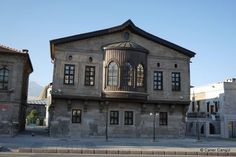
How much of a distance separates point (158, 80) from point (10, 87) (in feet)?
50.8

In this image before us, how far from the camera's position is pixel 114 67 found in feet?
102

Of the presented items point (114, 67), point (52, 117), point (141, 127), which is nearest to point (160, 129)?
point (141, 127)

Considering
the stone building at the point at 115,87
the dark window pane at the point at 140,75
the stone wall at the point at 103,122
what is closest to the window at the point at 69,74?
the stone building at the point at 115,87

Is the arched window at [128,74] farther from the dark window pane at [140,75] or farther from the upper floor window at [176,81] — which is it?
the upper floor window at [176,81]

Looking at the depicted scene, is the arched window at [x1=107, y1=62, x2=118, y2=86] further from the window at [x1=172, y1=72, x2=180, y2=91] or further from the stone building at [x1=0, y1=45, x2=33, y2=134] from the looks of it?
the stone building at [x1=0, y1=45, x2=33, y2=134]

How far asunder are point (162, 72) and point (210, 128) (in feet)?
47.7

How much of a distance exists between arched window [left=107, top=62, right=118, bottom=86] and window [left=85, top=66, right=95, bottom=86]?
1.67 m

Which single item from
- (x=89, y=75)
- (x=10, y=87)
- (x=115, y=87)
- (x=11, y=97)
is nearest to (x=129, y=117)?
(x=115, y=87)

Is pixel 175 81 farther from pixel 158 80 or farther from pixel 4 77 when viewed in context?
pixel 4 77

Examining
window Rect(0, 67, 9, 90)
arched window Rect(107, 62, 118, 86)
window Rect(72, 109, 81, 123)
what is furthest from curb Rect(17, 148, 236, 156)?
window Rect(0, 67, 9, 90)

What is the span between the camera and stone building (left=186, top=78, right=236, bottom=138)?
131 feet

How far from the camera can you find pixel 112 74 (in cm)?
3100

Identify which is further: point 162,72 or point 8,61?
point 162,72

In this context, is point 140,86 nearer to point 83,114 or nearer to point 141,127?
point 141,127
